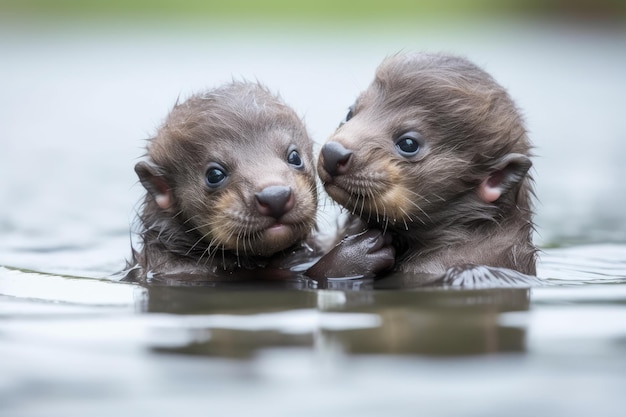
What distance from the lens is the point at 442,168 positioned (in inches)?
282


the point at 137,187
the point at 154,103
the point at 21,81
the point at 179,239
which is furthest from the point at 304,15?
the point at 179,239

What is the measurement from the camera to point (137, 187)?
13562 mm

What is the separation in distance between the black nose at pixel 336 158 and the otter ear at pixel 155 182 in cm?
143

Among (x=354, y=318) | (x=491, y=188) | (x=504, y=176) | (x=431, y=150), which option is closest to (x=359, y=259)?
(x=431, y=150)

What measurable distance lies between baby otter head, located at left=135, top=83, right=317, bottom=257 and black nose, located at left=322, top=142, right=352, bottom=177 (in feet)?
0.98

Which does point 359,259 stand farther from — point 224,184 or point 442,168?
point 224,184

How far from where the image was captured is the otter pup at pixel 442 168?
7.10m

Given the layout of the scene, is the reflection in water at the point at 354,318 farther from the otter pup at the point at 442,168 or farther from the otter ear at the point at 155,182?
the otter ear at the point at 155,182

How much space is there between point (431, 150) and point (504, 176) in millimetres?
502

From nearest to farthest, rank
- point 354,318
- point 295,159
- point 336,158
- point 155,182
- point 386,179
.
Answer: point 354,318 < point 336,158 < point 386,179 < point 295,159 < point 155,182

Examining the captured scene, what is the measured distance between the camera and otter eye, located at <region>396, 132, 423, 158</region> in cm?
718

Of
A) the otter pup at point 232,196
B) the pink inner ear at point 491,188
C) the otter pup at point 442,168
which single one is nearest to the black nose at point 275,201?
the otter pup at point 232,196

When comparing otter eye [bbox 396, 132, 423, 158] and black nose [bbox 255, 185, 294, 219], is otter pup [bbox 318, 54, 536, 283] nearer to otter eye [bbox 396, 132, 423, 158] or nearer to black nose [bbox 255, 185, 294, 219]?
otter eye [bbox 396, 132, 423, 158]

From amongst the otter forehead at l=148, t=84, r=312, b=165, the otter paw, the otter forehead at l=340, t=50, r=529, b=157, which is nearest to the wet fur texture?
the otter forehead at l=148, t=84, r=312, b=165
